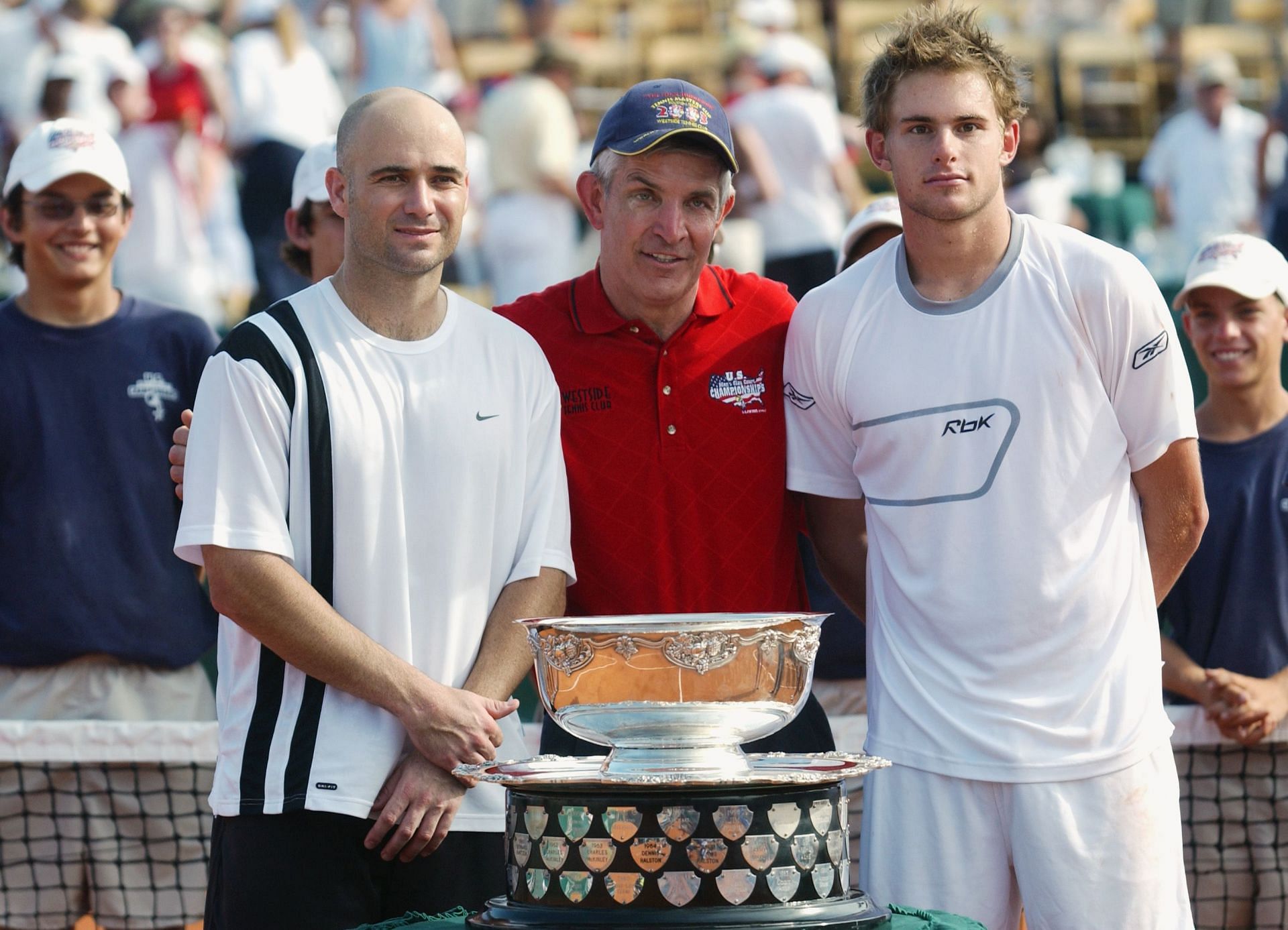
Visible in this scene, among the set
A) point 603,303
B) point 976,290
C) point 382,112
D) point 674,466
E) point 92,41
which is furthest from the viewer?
point 92,41

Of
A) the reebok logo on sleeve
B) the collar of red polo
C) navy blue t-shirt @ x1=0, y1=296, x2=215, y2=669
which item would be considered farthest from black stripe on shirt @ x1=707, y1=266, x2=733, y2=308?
navy blue t-shirt @ x1=0, y1=296, x2=215, y2=669

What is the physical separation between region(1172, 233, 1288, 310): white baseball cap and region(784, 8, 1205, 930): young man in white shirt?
1616 mm

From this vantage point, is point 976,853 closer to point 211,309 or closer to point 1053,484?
point 1053,484

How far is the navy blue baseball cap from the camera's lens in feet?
12.0

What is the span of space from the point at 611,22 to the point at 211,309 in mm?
8234

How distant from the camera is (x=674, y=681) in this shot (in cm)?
252

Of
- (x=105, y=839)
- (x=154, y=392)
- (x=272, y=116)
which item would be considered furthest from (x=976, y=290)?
(x=272, y=116)

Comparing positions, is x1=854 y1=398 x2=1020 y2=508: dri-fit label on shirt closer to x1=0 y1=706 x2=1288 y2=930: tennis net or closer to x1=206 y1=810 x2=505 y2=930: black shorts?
x1=206 y1=810 x2=505 y2=930: black shorts

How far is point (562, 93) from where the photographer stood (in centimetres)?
1070

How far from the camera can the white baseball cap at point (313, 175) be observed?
493 cm

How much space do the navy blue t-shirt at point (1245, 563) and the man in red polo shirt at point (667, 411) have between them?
1622 mm

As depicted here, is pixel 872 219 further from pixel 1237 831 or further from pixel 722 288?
pixel 1237 831

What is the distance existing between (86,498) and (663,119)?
86.3 inches

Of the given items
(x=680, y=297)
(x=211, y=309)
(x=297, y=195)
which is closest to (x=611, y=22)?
(x=211, y=309)
